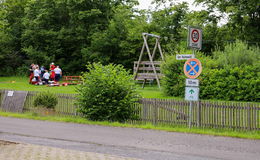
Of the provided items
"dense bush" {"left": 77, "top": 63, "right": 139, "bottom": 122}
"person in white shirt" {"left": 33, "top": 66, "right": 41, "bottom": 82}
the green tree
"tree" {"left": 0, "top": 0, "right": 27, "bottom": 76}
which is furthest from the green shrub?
"tree" {"left": 0, "top": 0, "right": 27, "bottom": 76}

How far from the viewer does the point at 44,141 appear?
411 inches

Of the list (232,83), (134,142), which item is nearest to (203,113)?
(134,142)

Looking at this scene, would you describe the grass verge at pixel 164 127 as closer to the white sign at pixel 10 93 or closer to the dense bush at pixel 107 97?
the dense bush at pixel 107 97

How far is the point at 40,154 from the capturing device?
8.02 metres

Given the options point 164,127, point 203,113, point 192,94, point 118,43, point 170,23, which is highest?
point 170,23

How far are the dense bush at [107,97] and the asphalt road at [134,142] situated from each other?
135cm

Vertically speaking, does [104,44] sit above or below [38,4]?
below

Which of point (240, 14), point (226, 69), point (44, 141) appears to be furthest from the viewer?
point (240, 14)

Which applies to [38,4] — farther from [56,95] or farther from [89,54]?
[56,95]

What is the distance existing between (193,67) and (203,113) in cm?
196

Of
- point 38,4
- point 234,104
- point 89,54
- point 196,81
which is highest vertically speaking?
point 38,4

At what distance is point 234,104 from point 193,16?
2861 centimetres

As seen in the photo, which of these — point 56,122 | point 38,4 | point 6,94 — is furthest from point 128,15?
point 56,122

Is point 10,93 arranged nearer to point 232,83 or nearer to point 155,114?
point 155,114
